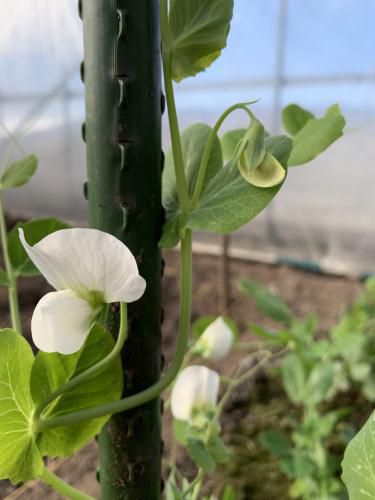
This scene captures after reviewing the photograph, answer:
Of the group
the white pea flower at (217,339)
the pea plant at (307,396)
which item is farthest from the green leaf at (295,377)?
the white pea flower at (217,339)

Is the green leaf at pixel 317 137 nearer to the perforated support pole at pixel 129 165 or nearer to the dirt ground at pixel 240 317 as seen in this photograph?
the perforated support pole at pixel 129 165

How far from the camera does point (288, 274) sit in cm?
221

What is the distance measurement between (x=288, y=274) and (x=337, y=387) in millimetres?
1122

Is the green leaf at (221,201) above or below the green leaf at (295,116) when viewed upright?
below

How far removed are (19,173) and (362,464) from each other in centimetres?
30

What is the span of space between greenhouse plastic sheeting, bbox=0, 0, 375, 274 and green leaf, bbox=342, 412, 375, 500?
180cm

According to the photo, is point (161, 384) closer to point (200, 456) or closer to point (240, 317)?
point (200, 456)

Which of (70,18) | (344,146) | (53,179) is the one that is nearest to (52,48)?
(70,18)

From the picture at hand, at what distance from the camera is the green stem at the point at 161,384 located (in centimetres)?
27

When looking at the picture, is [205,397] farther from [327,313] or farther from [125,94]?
[327,313]

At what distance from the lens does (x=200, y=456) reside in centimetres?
36

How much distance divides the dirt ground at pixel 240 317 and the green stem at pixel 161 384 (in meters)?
0.15

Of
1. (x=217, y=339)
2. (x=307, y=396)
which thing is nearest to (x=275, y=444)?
(x=307, y=396)

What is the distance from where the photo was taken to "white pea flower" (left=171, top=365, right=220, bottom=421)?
0.40m
